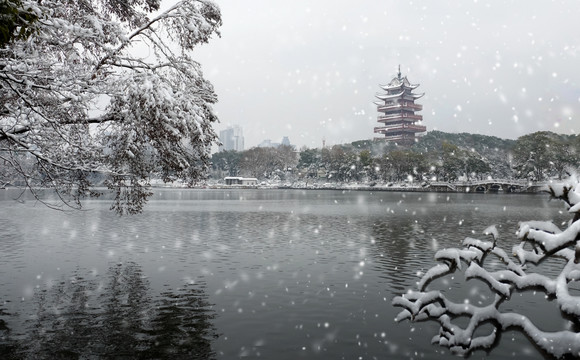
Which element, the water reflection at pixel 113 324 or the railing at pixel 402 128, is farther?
the railing at pixel 402 128

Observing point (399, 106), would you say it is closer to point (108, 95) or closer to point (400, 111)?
point (400, 111)

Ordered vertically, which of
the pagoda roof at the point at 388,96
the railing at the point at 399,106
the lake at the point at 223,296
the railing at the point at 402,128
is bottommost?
the lake at the point at 223,296

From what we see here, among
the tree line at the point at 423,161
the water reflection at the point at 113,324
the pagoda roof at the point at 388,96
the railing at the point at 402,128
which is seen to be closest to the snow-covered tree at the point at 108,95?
the water reflection at the point at 113,324

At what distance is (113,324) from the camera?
1024cm

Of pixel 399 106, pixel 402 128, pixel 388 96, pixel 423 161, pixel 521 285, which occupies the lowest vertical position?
pixel 521 285

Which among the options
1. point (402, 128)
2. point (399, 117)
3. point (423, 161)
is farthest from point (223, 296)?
point (402, 128)

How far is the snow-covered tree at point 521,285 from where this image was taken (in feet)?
13.6

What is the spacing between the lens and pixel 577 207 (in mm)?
3812

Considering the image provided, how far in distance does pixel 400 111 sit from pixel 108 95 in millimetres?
150871

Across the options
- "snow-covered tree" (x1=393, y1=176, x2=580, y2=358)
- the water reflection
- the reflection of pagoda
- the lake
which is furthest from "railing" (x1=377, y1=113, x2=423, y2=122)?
"snow-covered tree" (x1=393, y1=176, x2=580, y2=358)

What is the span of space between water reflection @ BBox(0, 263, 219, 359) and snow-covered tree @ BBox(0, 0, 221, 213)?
2872 mm

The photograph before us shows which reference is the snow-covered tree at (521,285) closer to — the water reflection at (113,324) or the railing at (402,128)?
the water reflection at (113,324)

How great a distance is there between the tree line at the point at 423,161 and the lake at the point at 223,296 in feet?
234

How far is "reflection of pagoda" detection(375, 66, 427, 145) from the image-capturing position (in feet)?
492
